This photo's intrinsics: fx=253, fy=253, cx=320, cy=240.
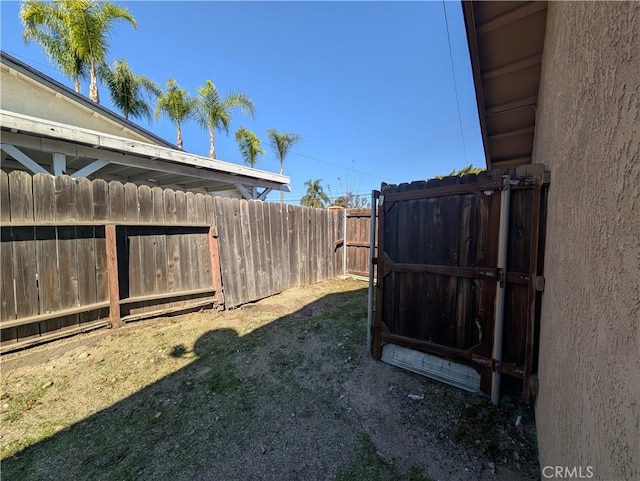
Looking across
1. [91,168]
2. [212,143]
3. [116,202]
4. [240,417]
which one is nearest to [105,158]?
[91,168]

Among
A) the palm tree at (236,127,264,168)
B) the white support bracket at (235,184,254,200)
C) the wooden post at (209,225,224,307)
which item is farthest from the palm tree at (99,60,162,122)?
the wooden post at (209,225,224,307)

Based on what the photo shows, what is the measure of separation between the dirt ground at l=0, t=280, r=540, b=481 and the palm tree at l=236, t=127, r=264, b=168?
14063mm

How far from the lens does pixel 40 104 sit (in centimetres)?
564

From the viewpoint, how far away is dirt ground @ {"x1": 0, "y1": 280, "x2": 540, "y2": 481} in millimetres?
1703

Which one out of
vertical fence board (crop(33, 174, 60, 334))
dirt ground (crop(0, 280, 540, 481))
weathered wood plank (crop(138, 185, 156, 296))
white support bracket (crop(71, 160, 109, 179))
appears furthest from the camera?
white support bracket (crop(71, 160, 109, 179))

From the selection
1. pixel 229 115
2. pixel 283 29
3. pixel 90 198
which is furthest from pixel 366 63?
pixel 90 198

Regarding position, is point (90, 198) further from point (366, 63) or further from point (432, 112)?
point (432, 112)

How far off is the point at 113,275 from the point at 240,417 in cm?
265

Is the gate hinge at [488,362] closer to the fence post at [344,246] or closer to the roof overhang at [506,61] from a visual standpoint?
the roof overhang at [506,61]

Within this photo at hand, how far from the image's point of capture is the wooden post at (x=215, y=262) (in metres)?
4.38

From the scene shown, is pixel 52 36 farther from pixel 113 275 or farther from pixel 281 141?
pixel 113 275

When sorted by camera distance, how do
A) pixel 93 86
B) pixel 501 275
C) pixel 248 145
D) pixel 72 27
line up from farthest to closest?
pixel 248 145
pixel 93 86
pixel 72 27
pixel 501 275

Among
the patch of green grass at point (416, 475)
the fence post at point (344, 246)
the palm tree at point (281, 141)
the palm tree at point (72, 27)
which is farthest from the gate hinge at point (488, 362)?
the palm tree at point (281, 141)

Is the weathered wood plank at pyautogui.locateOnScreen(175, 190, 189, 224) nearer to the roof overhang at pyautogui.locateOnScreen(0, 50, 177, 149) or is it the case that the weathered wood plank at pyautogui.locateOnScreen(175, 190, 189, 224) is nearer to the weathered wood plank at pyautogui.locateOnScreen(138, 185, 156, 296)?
the weathered wood plank at pyautogui.locateOnScreen(138, 185, 156, 296)
